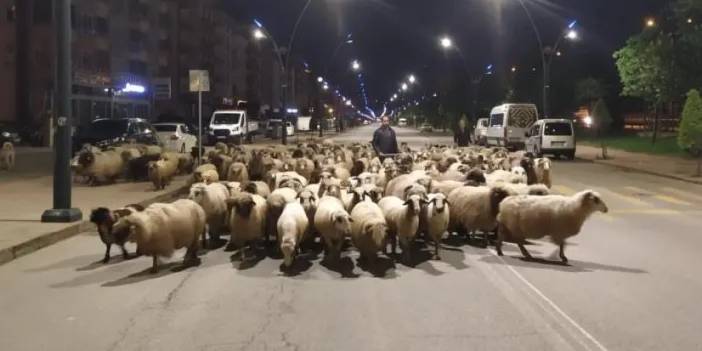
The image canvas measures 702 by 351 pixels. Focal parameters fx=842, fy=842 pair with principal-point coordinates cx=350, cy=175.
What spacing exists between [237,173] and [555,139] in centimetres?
2488

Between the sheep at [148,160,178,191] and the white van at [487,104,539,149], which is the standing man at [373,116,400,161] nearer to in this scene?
the sheep at [148,160,178,191]

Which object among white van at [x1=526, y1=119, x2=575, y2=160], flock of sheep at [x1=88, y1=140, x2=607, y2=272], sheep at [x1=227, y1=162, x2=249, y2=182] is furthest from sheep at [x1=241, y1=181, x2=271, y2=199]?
white van at [x1=526, y1=119, x2=575, y2=160]

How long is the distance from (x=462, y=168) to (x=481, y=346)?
11071mm

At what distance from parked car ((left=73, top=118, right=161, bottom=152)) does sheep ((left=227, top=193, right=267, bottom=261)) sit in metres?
18.2

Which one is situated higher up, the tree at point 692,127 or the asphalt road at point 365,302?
the tree at point 692,127

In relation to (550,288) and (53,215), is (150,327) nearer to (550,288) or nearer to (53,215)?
(550,288)

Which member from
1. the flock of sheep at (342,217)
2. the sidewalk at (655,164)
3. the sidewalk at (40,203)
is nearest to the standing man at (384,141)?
the sidewalk at (40,203)

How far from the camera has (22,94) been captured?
197 ft

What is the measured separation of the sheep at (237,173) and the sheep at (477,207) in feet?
22.5

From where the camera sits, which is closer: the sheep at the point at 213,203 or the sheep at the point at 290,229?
the sheep at the point at 290,229

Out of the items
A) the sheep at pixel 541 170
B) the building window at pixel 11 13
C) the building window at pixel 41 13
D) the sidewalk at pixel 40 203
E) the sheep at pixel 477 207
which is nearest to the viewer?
the sidewalk at pixel 40 203

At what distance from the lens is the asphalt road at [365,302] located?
23.4 feet

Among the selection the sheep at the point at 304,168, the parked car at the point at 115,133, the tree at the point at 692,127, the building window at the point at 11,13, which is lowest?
the sheep at the point at 304,168

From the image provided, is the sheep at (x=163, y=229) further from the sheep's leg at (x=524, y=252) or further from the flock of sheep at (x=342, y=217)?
the sheep's leg at (x=524, y=252)
